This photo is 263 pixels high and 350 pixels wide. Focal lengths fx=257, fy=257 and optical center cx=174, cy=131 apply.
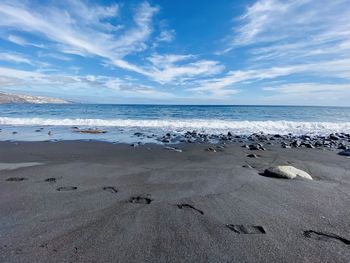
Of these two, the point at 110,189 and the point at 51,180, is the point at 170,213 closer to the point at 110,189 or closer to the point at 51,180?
the point at 110,189

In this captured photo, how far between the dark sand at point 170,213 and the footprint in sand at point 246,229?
0.01 metres

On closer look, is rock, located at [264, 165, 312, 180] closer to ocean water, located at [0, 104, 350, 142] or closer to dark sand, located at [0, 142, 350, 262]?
dark sand, located at [0, 142, 350, 262]

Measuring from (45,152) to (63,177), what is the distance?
396 centimetres

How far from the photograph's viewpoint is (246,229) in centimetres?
346

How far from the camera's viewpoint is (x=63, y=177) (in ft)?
19.8

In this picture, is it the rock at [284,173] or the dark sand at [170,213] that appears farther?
the rock at [284,173]

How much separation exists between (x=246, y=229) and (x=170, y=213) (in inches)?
45.1

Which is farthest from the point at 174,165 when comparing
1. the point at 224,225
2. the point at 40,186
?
the point at 224,225

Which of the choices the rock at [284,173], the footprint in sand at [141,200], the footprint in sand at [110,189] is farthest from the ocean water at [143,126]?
the footprint in sand at [141,200]

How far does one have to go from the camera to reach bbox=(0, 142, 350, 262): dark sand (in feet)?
9.53

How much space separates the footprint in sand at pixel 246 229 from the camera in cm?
338

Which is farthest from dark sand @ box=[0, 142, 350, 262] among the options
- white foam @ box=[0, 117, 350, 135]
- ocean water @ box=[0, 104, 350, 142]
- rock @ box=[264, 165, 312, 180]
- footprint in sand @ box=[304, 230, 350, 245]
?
white foam @ box=[0, 117, 350, 135]

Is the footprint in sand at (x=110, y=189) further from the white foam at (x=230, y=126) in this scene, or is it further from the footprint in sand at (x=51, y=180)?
the white foam at (x=230, y=126)

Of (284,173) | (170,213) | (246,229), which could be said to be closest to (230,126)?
(284,173)
